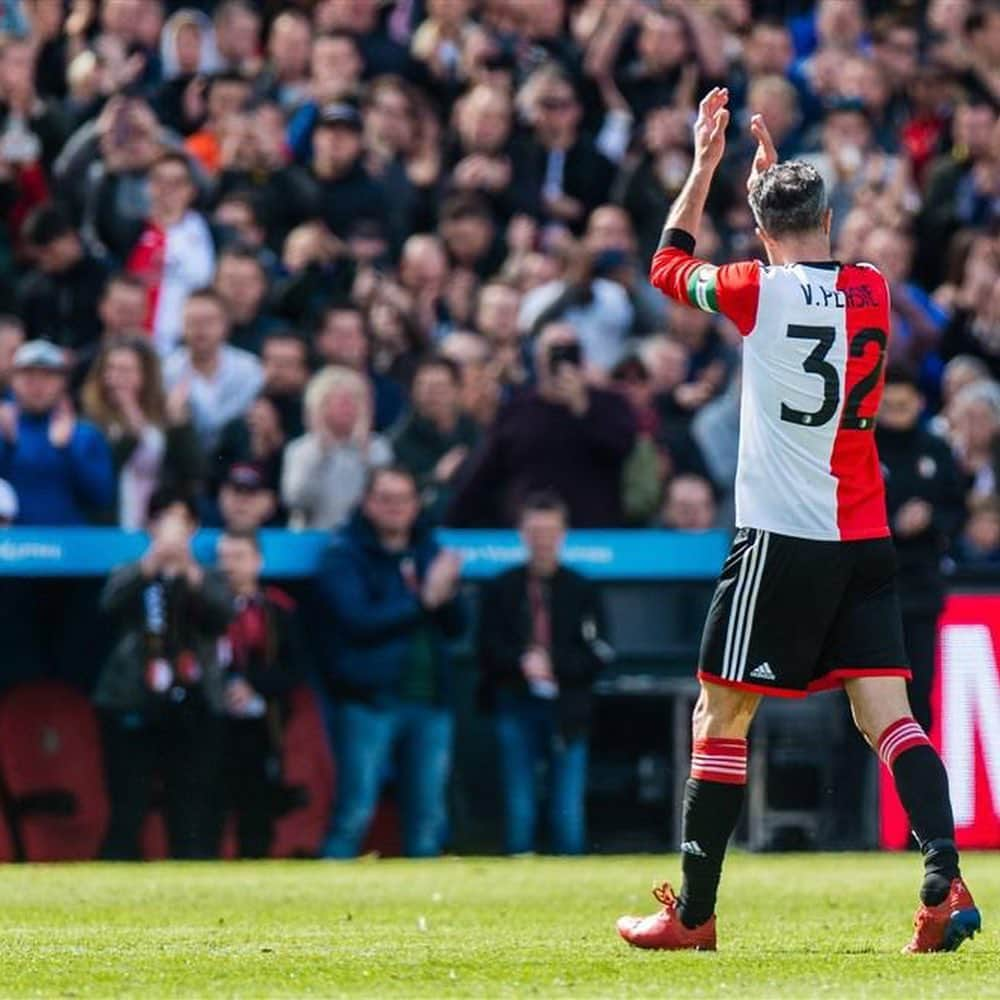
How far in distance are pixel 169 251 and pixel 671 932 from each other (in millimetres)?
9719

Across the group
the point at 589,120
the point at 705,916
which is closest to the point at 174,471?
the point at 589,120

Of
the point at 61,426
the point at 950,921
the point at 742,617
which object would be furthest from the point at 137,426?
the point at 950,921

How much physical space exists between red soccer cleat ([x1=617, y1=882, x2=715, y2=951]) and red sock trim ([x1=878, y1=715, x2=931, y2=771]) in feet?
2.41

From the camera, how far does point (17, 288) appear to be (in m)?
17.4

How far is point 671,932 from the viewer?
8.77 metres

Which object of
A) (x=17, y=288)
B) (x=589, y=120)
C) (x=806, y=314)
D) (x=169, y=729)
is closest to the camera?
(x=806, y=314)

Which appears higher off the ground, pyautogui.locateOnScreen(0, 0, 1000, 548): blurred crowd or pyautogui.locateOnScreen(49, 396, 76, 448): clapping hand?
pyautogui.locateOnScreen(0, 0, 1000, 548): blurred crowd

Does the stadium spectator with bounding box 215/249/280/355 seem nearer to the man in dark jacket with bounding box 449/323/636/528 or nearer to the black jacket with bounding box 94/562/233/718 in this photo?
the man in dark jacket with bounding box 449/323/636/528

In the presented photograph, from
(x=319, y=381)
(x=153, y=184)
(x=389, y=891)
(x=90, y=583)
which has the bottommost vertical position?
(x=389, y=891)

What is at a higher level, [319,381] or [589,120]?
[589,120]

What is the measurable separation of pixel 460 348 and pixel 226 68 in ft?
11.2

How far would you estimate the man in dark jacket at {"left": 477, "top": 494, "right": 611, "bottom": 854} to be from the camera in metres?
15.8

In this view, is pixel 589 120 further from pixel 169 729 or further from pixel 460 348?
pixel 169 729

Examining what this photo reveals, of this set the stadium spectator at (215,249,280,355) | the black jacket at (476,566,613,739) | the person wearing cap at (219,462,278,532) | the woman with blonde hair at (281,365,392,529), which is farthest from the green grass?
the stadium spectator at (215,249,280,355)
